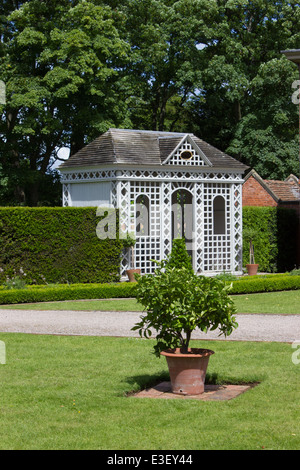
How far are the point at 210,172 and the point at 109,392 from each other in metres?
18.3

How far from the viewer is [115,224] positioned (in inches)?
888

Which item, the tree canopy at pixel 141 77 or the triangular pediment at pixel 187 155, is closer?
the triangular pediment at pixel 187 155

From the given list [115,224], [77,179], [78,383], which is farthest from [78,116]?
[78,383]

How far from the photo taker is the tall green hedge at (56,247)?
2062 centimetres

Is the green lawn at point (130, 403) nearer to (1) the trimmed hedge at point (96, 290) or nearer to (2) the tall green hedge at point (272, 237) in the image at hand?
(1) the trimmed hedge at point (96, 290)

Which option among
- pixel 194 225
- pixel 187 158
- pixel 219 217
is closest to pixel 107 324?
pixel 194 225

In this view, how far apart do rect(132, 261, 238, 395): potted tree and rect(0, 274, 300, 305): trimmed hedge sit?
410 inches

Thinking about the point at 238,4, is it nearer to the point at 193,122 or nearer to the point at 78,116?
the point at 193,122

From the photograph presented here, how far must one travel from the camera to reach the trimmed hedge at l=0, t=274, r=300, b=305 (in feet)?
61.4

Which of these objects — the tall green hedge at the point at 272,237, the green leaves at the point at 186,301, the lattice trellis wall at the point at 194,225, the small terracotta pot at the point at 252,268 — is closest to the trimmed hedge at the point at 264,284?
the small terracotta pot at the point at 252,268

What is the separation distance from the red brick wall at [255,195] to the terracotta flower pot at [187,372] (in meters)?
23.7

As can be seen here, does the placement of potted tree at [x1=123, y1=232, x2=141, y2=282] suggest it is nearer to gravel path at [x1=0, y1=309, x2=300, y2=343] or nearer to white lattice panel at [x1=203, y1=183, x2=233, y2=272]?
white lattice panel at [x1=203, y1=183, x2=233, y2=272]

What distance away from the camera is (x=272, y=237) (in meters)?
28.9

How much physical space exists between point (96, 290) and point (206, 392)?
11526 mm
